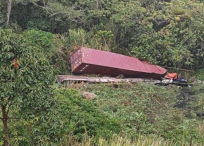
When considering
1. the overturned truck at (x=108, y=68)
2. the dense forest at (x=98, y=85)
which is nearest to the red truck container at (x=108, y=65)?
the overturned truck at (x=108, y=68)

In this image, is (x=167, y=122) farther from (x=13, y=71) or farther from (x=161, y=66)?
(x=161, y=66)

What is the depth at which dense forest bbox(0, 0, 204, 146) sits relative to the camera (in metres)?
4.34

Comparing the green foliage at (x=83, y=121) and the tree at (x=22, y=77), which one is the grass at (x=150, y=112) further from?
the tree at (x=22, y=77)

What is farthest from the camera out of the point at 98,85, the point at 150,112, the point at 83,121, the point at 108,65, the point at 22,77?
the point at 108,65

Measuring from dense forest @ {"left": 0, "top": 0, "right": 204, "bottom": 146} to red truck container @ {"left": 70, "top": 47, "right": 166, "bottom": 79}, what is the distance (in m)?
1.00

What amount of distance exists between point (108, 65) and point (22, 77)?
956 cm

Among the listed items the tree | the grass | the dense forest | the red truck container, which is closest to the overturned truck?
the red truck container

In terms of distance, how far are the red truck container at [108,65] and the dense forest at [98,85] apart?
100cm

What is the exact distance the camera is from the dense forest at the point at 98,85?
4344mm

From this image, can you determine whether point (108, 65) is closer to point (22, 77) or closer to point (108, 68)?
point (108, 68)

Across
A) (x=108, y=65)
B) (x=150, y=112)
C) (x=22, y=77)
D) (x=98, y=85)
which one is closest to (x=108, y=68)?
(x=108, y=65)

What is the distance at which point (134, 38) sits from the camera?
54.1ft

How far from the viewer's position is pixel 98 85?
12.1 meters

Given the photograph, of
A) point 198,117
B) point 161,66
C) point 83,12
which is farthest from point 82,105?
point 83,12
